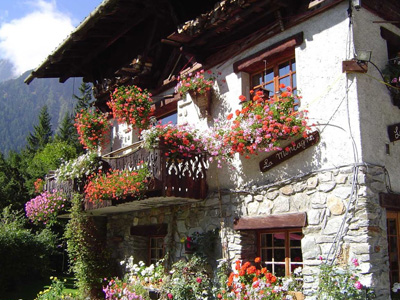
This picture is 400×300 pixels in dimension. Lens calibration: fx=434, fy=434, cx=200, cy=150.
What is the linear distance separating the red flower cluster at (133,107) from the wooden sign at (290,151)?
340 centimetres

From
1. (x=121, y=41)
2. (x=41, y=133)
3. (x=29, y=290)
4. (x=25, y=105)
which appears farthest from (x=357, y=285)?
(x=25, y=105)

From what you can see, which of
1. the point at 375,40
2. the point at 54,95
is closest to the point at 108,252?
the point at 375,40

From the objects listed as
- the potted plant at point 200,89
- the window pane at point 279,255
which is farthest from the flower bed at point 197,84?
the window pane at point 279,255

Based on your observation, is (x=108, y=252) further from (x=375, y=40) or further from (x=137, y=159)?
(x=375, y=40)

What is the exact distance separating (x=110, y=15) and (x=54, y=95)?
501ft

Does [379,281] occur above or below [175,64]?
below

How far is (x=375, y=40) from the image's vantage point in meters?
6.30

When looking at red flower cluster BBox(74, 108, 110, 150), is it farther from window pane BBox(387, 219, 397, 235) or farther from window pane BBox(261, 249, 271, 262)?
window pane BBox(387, 219, 397, 235)

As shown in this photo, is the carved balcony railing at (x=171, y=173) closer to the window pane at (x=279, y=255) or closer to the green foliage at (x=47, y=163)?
the window pane at (x=279, y=255)

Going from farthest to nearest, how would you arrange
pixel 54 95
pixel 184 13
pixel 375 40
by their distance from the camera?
pixel 54 95
pixel 184 13
pixel 375 40

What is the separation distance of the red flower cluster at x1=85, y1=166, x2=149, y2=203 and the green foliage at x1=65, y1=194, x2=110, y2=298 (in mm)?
967

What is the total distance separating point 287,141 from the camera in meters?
6.47

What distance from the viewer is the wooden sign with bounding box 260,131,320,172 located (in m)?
6.10

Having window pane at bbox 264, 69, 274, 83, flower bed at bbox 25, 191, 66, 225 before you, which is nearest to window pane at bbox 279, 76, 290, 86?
window pane at bbox 264, 69, 274, 83
